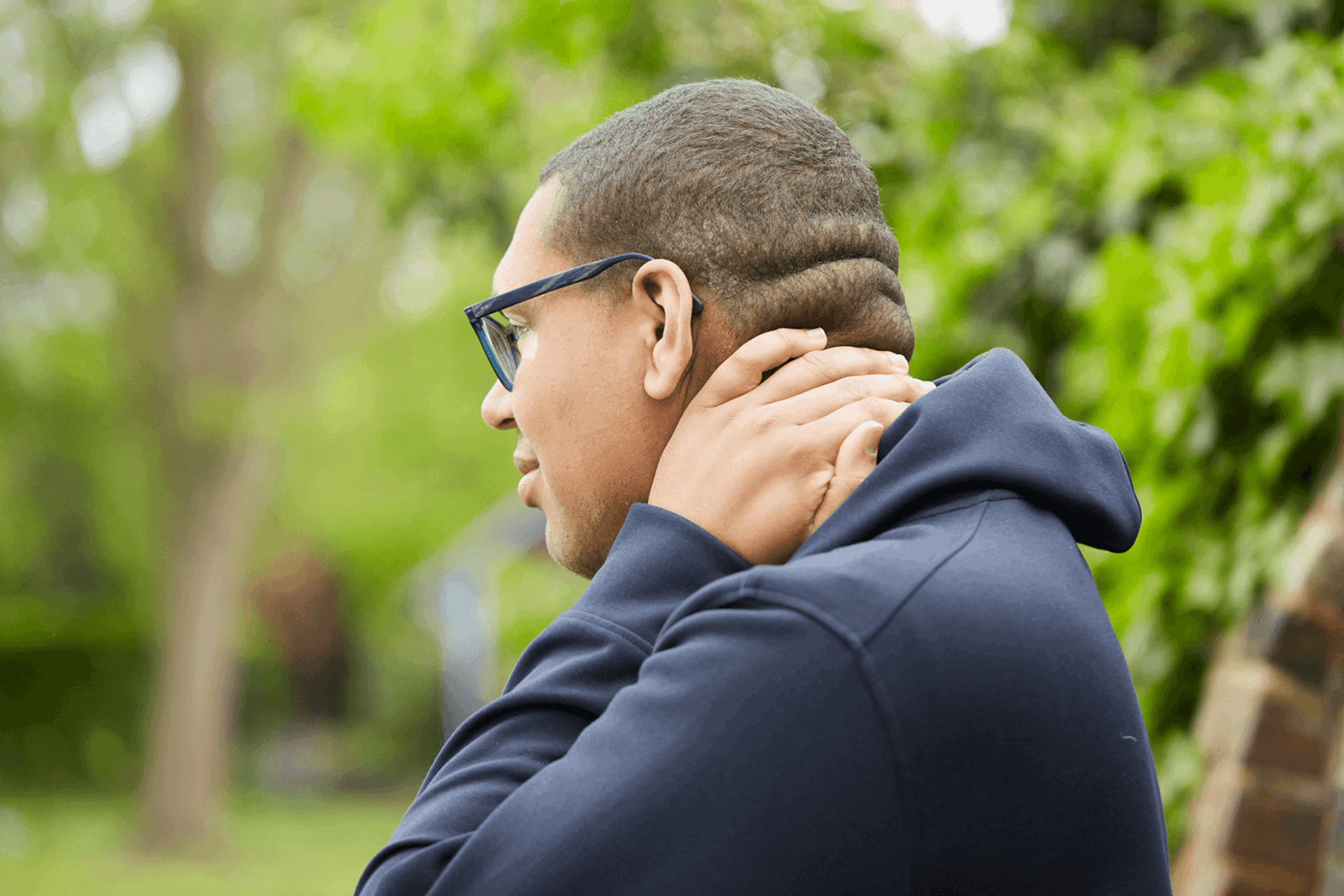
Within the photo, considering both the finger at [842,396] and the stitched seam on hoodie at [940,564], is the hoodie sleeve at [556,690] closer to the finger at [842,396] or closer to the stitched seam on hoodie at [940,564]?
the finger at [842,396]

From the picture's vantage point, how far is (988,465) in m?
1.22

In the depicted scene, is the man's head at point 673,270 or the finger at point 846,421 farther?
the man's head at point 673,270

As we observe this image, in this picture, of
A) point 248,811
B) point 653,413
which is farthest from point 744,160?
point 248,811

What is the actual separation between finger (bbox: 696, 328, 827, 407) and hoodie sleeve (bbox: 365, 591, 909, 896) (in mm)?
404

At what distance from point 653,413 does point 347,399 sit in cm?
1567

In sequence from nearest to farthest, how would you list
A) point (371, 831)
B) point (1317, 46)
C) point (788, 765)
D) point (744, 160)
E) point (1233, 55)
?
point (788, 765), point (744, 160), point (1317, 46), point (1233, 55), point (371, 831)

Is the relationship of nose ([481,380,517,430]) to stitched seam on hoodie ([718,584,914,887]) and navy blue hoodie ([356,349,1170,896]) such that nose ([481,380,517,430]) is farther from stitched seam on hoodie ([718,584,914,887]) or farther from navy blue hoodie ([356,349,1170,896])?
stitched seam on hoodie ([718,584,914,887])

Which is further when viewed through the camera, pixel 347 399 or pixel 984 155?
pixel 347 399

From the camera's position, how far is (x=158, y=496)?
15.6m

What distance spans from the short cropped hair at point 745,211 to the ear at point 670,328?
0.03m

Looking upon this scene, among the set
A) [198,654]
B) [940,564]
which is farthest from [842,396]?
[198,654]

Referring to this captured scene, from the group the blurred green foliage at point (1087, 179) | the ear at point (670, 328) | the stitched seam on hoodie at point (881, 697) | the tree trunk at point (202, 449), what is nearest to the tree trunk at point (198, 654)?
the tree trunk at point (202, 449)

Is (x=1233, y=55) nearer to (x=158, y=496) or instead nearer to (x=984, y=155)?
(x=984, y=155)

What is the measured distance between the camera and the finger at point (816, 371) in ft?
4.58
